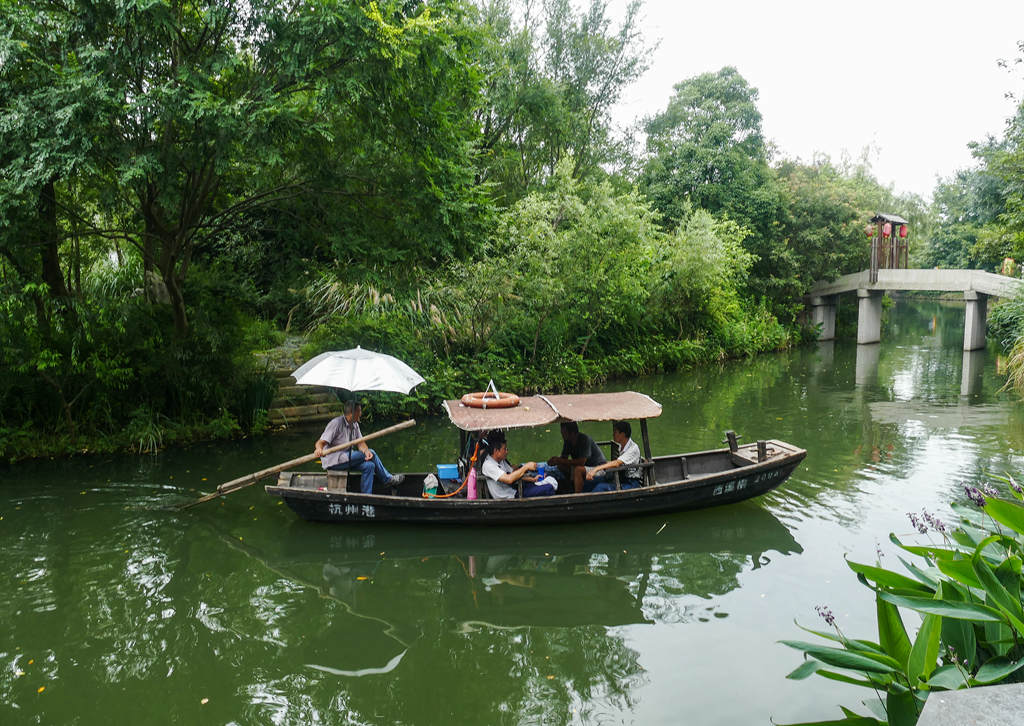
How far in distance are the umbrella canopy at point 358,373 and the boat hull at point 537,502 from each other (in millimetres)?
1217

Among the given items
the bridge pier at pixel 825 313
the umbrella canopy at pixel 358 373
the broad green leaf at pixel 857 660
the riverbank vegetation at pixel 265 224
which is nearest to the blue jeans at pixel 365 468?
the umbrella canopy at pixel 358 373

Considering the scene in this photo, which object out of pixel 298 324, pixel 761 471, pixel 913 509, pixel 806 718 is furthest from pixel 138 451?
pixel 913 509

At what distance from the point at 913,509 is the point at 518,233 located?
9917mm

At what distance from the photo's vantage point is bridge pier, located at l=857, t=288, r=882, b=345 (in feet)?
96.8

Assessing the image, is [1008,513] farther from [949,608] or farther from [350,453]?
[350,453]

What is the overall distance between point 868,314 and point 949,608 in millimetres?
29916

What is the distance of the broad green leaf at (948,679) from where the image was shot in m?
2.68

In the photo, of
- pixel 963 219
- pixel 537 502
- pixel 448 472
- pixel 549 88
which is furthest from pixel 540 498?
pixel 963 219

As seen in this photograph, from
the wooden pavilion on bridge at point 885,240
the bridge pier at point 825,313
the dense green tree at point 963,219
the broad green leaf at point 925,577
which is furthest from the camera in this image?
the dense green tree at point 963,219

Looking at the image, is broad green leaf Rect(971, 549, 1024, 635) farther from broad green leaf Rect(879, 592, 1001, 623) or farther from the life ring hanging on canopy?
the life ring hanging on canopy

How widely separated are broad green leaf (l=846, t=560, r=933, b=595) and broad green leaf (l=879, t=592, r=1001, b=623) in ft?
0.43

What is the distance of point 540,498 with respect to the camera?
8.03 meters

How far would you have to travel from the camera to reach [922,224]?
41.6 m

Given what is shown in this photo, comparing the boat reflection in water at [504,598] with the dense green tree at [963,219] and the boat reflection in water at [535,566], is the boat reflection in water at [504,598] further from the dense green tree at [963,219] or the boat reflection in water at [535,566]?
the dense green tree at [963,219]
